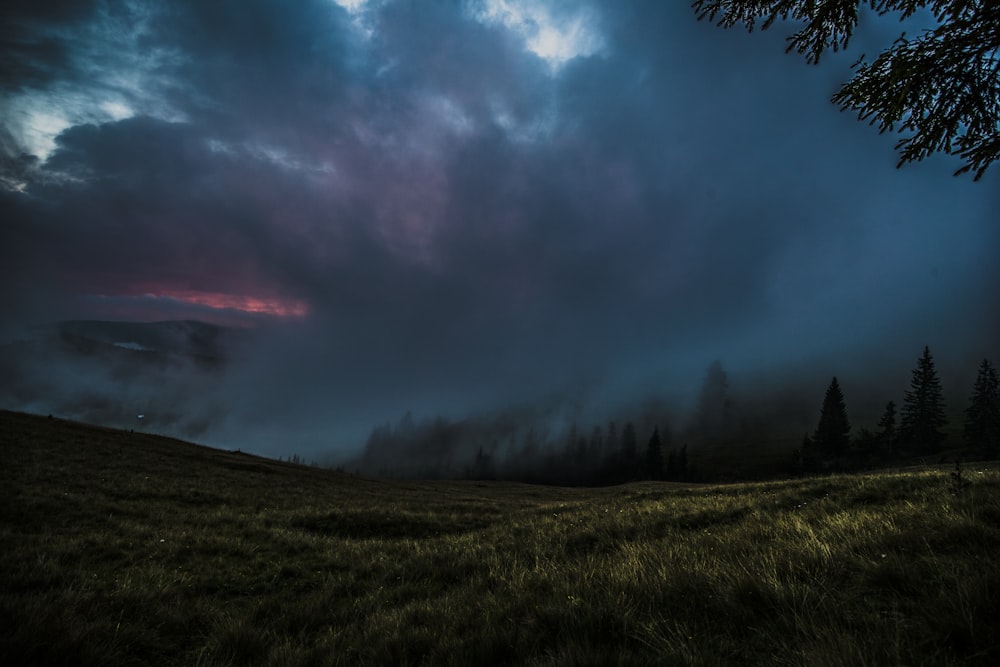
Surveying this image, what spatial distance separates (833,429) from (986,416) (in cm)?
2647

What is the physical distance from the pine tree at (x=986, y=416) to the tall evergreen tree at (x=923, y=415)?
218 inches

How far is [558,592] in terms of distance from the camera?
4.70m

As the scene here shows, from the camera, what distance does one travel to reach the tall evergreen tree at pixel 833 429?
106500mm

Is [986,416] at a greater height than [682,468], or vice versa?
[986,416]

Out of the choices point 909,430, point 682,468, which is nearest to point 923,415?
point 909,430

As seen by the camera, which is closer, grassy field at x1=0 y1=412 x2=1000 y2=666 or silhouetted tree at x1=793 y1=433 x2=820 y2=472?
grassy field at x1=0 y1=412 x2=1000 y2=666

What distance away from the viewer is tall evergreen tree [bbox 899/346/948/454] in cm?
10025

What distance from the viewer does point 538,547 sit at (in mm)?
8219

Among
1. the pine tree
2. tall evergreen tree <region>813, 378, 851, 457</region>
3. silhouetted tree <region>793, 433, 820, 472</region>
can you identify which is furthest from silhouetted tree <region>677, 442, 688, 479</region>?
the pine tree

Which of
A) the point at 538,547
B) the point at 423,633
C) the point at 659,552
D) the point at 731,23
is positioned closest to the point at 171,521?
the point at 538,547

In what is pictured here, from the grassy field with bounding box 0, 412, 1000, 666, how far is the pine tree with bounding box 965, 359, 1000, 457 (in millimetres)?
120179

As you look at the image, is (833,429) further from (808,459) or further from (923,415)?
(923,415)

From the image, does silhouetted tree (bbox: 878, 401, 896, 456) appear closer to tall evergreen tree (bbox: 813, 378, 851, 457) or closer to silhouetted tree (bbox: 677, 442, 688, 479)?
tall evergreen tree (bbox: 813, 378, 851, 457)

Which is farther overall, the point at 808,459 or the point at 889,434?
the point at 889,434
